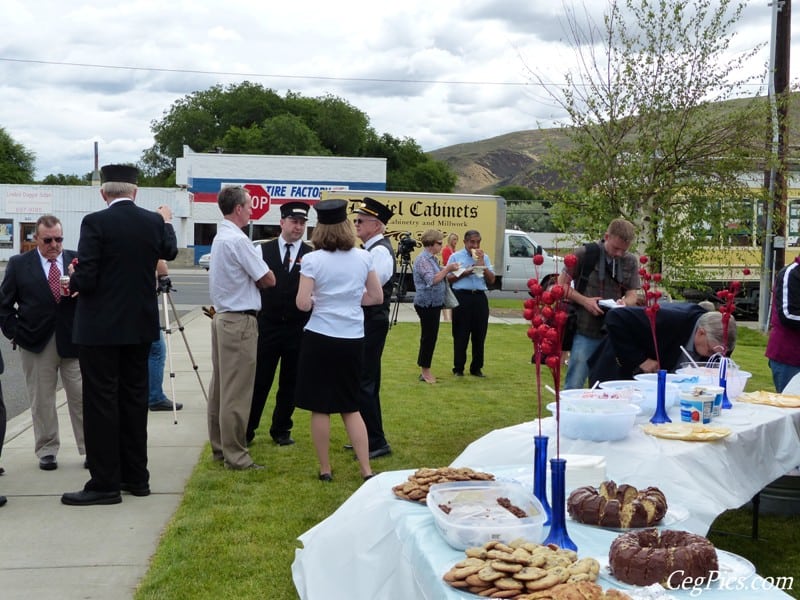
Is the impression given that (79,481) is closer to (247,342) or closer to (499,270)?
(247,342)

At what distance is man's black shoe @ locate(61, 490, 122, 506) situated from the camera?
5836mm

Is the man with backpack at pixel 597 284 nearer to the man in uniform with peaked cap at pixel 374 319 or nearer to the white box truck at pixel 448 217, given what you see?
the man in uniform with peaked cap at pixel 374 319

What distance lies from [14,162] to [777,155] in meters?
82.1

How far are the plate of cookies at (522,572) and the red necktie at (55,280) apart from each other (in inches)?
193

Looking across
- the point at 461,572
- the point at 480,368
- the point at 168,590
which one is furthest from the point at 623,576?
the point at 480,368

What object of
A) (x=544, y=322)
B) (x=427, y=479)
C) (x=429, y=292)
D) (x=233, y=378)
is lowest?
(x=233, y=378)

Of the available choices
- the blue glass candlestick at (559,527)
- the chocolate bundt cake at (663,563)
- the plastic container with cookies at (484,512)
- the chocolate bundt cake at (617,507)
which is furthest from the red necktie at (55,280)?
the chocolate bundt cake at (663,563)

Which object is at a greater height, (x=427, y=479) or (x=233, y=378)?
(x=427, y=479)

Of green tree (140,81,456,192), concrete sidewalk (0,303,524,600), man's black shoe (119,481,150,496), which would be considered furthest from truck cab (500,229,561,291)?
green tree (140,81,456,192)

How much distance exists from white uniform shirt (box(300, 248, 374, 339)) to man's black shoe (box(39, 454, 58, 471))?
232cm

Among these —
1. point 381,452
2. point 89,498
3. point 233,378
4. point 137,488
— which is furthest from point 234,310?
point 381,452

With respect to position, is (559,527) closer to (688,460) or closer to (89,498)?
(688,460)

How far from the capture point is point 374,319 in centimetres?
707

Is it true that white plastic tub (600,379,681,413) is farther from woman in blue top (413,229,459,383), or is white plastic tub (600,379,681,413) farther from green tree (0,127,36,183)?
green tree (0,127,36,183)
